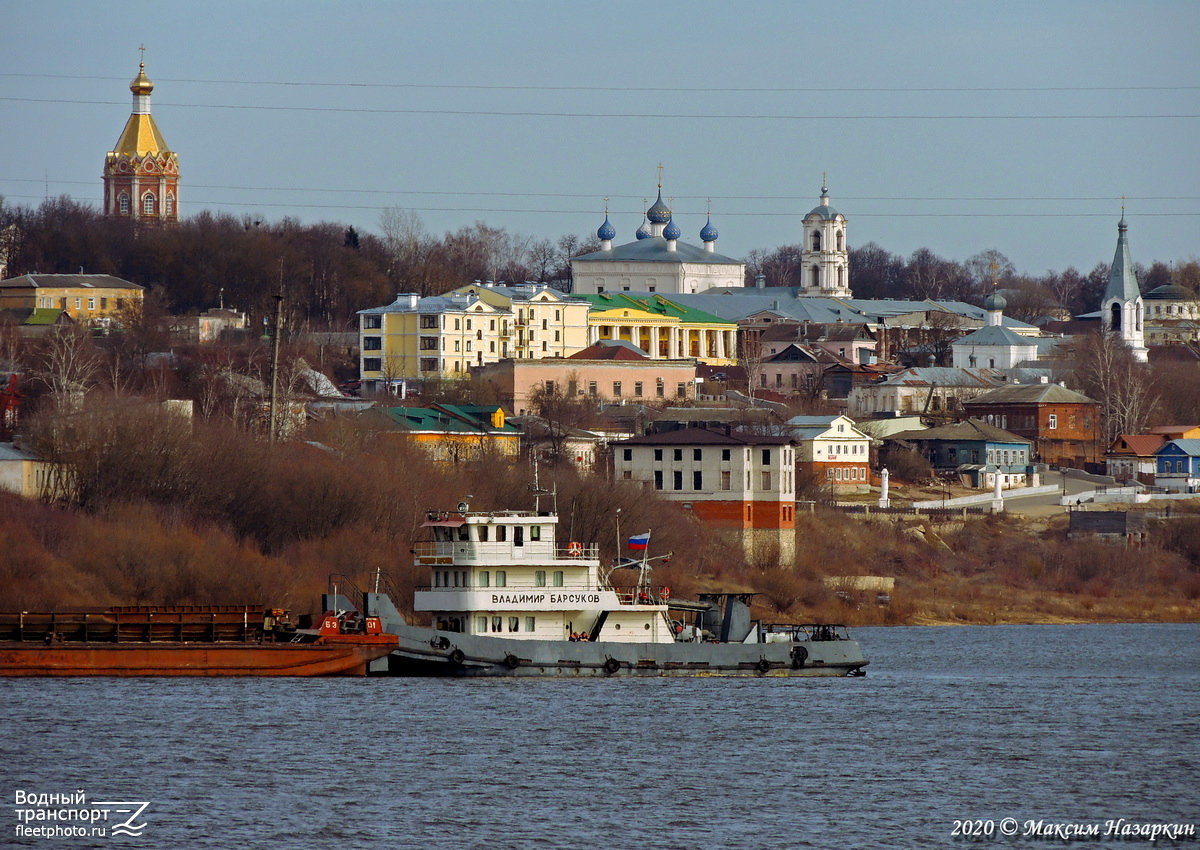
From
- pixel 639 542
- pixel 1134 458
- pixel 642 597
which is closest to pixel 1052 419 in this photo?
pixel 1134 458

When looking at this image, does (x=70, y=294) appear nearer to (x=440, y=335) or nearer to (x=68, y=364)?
(x=440, y=335)

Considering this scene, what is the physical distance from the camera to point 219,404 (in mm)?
99375

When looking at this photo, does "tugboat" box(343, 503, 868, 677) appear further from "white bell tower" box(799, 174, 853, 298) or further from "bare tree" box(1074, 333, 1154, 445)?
"white bell tower" box(799, 174, 853, 298)

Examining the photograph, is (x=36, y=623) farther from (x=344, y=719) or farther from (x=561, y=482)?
(x=561, y=482)

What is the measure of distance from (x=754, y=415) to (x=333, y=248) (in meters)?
46.4

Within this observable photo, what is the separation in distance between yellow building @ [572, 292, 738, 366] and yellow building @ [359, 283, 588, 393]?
11249mm

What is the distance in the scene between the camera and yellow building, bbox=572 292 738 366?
162 m

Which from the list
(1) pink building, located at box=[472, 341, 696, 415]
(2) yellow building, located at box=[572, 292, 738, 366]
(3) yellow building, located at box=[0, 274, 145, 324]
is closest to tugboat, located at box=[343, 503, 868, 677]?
(1) pink building, located at box=[472, 341, 696, 415]

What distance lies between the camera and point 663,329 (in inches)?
6481

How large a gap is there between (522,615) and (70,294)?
100.0m

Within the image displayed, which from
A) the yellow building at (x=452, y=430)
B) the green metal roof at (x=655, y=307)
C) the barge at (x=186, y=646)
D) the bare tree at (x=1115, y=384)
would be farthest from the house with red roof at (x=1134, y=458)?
the barge at (x=186, y=646)

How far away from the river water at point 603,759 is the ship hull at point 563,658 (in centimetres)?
55

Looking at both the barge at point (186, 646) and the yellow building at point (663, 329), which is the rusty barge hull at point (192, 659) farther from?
the yellow building at point (663, 329)

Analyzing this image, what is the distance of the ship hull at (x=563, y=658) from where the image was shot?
53750 mm
